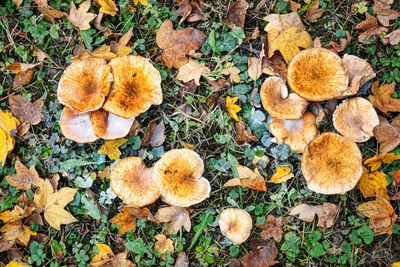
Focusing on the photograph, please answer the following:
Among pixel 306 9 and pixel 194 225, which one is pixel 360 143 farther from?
pixel 194 225

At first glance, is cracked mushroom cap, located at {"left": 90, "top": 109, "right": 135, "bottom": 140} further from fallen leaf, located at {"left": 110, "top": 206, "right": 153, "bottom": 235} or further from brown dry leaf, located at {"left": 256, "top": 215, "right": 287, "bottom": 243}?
brown dry leaf, located at {"left": 256, "top": 215, "right": 287, "bottom": 243}

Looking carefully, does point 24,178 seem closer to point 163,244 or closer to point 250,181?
point 163,244

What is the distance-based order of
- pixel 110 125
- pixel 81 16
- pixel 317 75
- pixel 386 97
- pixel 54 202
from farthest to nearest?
pixel 81 16
pixel 54 202
pixel 386 97
pixel 110 125
pixel 317 75

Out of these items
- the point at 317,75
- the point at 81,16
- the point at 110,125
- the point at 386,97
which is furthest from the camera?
the point at 81,16

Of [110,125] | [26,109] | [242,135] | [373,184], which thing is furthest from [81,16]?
[373,184]

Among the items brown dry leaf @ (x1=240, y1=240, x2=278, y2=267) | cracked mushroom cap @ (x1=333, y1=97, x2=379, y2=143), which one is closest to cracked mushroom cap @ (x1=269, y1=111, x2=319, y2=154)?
cracked mushroom cap @ (x1=333, y1=97, x2=379, y2=143)

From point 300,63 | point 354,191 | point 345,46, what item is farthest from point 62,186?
point 345,46
